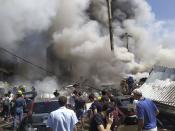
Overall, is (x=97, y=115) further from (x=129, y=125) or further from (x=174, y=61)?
(x=174, y=61)

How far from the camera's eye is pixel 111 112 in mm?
7039

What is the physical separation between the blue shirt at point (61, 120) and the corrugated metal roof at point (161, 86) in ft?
29.3

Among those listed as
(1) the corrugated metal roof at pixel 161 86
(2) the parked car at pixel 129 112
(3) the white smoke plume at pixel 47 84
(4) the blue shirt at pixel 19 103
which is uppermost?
(3) the white smoke plume at pixel 47 84

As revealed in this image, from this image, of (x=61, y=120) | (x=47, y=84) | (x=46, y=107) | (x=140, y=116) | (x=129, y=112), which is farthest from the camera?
(x=47, y=84)

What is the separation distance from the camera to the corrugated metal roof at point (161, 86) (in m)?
16.6

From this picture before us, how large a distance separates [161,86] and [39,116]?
5.10 meters

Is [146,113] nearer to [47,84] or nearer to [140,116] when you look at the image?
[140,116]

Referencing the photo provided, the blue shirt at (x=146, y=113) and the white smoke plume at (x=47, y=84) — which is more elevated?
the white smoke plume at (x=47, y=84)

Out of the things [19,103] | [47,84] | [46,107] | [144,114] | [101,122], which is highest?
[47,84]

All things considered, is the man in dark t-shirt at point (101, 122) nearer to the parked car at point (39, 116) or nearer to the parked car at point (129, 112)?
the parked car at point (39, 116)

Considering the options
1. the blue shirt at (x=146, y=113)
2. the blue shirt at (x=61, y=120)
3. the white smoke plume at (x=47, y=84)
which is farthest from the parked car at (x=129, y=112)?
the white smoke plume at (x=47, y=84)

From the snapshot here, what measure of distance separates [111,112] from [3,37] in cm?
3089

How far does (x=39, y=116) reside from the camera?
15.3 meters

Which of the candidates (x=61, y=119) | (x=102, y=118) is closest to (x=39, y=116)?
(x=61, y=119)
